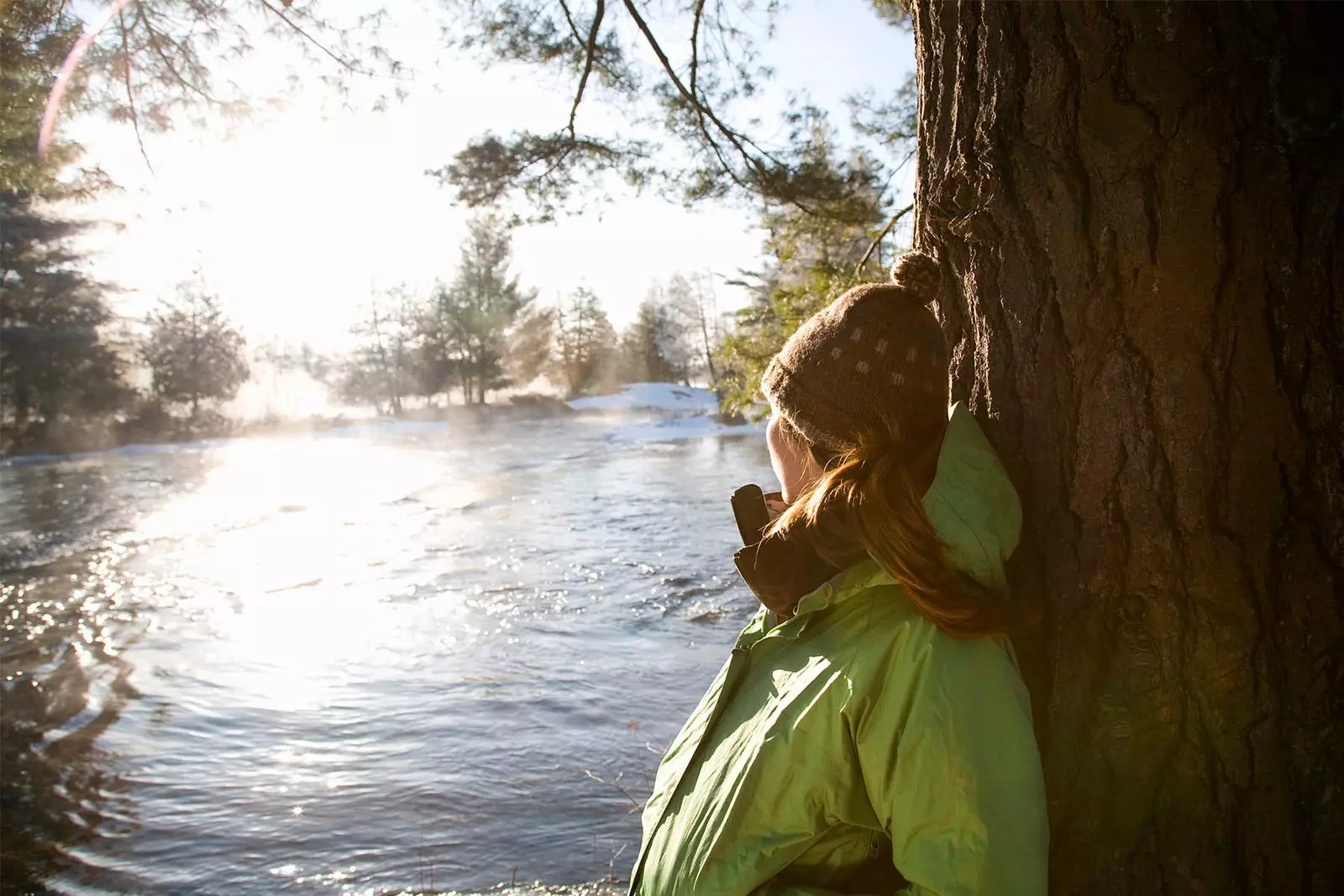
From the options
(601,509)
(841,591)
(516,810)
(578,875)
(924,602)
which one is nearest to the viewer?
(924,602)

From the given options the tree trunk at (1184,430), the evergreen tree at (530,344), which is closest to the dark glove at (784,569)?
the tree trunk at (1184,430)

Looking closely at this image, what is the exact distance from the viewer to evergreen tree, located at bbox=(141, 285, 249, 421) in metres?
28.3

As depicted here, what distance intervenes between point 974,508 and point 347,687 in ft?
18.5

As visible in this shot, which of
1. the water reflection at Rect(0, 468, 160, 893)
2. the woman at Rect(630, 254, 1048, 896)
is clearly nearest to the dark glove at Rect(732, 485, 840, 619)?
the woman at Rect(630, 254, 1048, 896)

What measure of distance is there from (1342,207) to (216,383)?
3172 centimetres

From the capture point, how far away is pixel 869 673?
4.19ft

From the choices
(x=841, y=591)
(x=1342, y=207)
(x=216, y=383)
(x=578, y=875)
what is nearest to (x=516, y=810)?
(x=578, y=875)

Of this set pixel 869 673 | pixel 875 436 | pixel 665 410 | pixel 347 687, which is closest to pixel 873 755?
pixel 869 673

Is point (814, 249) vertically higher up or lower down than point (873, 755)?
higher up

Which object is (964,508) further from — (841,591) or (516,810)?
(516,810)

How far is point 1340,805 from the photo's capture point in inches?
51.8

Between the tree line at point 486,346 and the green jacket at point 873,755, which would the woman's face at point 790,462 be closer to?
the green jacket at point 873,755

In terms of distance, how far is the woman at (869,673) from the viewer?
1.20m

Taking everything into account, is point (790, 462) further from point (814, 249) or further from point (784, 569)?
point (814, 249)
